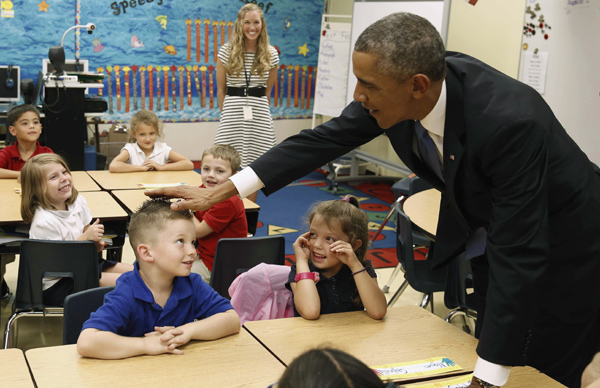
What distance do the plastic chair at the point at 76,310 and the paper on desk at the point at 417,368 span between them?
906 mm

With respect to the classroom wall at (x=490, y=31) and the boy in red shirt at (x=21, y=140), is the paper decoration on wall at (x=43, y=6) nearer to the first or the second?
the boy in red shirt at (x=21, y=140)

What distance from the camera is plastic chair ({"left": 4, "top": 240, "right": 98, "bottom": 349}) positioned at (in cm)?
269

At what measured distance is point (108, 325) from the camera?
1695mm

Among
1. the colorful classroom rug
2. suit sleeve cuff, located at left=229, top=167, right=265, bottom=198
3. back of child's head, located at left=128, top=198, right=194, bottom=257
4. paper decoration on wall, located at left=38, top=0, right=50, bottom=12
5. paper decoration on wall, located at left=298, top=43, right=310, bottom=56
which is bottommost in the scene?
the colorful classroom rug

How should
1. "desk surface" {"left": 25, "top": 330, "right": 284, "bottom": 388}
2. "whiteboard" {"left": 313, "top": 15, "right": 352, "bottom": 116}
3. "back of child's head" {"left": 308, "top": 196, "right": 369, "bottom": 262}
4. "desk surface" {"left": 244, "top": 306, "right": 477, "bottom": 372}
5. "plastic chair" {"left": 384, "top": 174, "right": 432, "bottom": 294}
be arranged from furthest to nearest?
"whiteboard" {"left": 313, "top": 15, "right": 352, "bottom": 116}, "plastic chair" {"left": 384, "top": 174, "right": 432, "bottom": 294}, "back of child's head" {"left": 308, "top": 196, "right": 369, "bottom": 262}, "desk surface" {"left": 244, "top": 306, "right": 477, "bottom": 372}, "desk surface" {"left": 25, "top": 330, "right": 284, "bottom": 388}

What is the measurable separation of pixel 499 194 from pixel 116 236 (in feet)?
8.13

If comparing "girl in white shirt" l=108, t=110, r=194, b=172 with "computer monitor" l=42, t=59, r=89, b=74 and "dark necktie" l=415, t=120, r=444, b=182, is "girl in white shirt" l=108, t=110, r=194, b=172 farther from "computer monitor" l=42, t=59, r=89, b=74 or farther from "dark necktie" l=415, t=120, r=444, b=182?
"dark necktie" l=415, t=120, r=444, b=182

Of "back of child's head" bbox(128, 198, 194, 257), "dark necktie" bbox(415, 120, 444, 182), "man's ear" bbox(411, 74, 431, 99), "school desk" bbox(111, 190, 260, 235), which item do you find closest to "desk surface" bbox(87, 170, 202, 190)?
"school desk" bbox(111, 190, 260, 235)

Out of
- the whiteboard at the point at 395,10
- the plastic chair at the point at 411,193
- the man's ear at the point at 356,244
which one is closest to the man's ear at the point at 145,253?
the man's ear at the point at 356,244

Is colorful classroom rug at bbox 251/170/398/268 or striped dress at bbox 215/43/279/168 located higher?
striped dress at bbox 215/43/279/168

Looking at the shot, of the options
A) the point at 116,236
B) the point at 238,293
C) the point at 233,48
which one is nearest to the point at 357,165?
the point at 233,48

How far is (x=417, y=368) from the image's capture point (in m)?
1.70

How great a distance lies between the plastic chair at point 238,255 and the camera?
9.22 ft

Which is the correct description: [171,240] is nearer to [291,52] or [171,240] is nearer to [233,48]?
[233,48]
